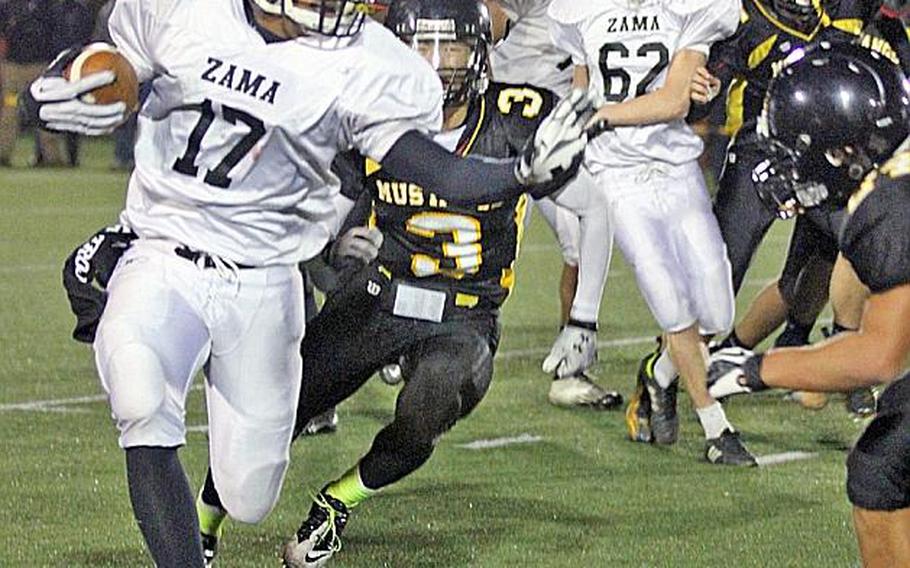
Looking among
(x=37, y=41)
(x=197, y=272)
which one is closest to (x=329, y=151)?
(x=197, y=272)

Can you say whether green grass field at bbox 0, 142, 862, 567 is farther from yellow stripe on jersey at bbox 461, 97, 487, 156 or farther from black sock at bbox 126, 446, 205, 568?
yellow stripe on jersey at bbox 461, 97, 487, 156

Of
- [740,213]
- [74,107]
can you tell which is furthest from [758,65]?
[74,107]

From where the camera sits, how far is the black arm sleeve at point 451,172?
3818 millimetres

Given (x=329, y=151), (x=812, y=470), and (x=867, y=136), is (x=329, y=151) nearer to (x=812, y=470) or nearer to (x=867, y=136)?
(x=867, y=136)

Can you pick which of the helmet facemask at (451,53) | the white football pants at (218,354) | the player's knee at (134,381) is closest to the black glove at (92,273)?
the white football pants at (218,354)

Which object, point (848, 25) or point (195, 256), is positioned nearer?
point (195, 256)

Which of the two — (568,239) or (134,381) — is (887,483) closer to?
(134,381)

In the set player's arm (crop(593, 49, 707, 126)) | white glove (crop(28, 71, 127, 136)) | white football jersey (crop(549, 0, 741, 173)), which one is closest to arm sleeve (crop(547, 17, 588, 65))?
white football jersey (crop(549, 0, 741, 173))

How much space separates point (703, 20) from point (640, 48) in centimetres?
22

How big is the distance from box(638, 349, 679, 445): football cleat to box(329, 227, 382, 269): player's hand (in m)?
1.64

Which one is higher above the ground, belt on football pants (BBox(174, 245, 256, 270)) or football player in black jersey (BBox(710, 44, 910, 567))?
football player in black jersey (BBox(710, 44, 910, 567))

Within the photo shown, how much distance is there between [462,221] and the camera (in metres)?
4.86

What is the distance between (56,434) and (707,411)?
2072 mm

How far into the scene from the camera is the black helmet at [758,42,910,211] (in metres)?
3.77
